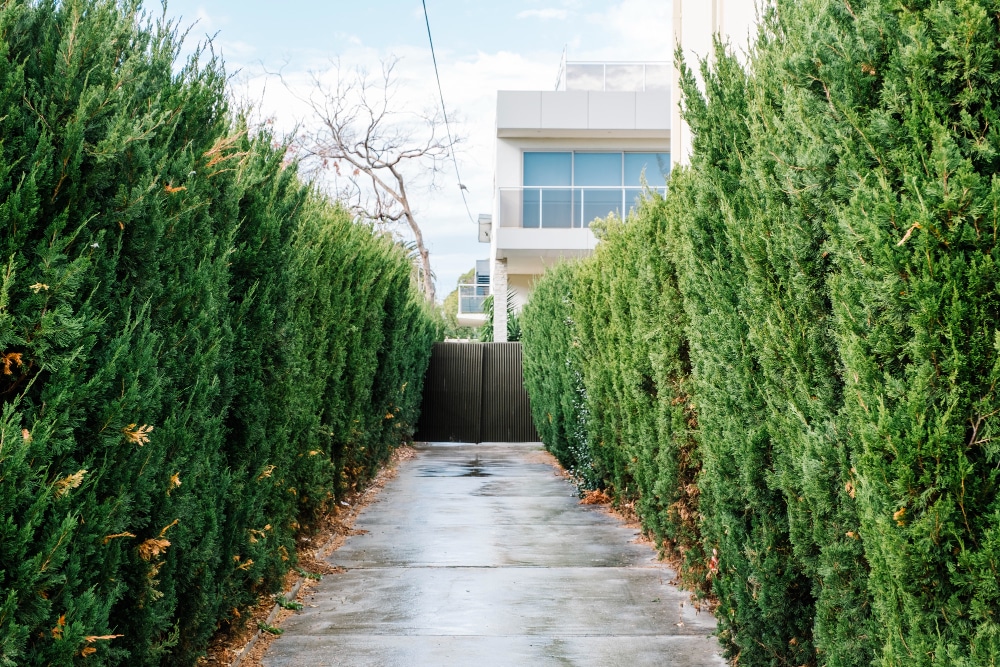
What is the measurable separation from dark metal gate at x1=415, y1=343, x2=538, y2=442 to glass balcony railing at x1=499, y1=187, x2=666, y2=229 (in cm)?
360

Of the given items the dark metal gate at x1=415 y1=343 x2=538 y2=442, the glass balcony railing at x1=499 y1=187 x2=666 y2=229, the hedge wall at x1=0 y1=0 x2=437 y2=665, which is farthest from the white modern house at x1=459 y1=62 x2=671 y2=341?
the hedge wall at x1=0 y1=0 x2=437 y2=665

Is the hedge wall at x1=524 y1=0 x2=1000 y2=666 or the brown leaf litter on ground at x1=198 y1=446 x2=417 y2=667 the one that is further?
the brown leaf litter on ground at x1=198 y1=446 x2=417 y2=667

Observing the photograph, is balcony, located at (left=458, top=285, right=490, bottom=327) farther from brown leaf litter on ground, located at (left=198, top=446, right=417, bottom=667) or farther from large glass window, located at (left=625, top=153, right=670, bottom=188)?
brown leaf litter on ground, located at (left=198, top=446, right=417, bottom=667)

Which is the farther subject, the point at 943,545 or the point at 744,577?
the point at 744,577

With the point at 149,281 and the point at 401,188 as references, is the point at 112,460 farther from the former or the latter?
the point at 401,188

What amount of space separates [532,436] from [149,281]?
18098 millimetres

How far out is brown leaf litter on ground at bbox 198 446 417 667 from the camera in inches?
188

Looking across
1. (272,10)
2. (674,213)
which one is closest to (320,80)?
(272,10)

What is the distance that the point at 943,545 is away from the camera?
2.45 metres

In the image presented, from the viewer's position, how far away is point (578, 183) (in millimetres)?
24406

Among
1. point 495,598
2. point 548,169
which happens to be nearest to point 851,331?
point 495,598

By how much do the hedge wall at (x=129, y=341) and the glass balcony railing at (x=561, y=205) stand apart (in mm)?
17603

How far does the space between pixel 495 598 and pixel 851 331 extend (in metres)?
3.99

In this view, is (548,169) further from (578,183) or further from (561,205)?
(561,205)
